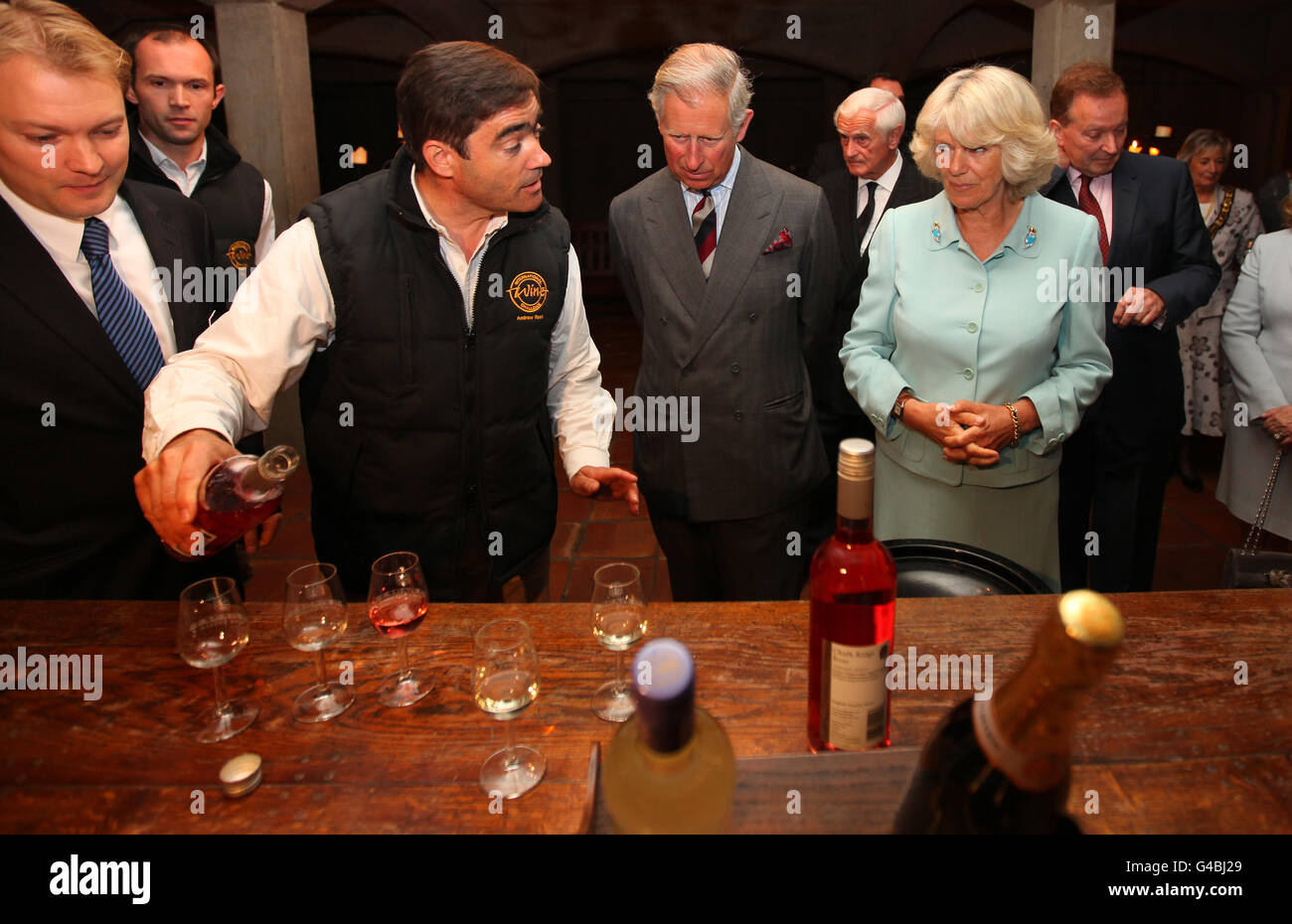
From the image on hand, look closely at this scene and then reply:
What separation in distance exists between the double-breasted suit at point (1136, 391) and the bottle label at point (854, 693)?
2.48m

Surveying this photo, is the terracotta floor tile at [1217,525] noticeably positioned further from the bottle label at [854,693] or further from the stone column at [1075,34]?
the bottle label at [854,693]

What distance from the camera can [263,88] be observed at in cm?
545

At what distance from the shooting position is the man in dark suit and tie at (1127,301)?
2.91 metres

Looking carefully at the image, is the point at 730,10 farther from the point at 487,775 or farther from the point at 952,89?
the point at 487,775

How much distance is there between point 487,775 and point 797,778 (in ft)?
1.42

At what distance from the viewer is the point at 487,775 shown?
45.7 inches

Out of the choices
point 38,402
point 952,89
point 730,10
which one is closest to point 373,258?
point 38,402

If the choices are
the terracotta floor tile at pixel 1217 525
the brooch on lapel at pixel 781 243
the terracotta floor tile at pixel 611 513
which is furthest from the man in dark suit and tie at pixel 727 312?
the terracotta floor tile at pixel 1217 525

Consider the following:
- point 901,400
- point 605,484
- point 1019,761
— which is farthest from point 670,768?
point 901,400

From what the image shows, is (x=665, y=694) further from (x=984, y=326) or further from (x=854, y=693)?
(x=984, y=326)

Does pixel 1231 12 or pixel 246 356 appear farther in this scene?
pixel 1231 12

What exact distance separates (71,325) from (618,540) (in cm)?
296

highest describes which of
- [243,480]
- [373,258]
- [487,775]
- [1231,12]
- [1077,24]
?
[1231,12]

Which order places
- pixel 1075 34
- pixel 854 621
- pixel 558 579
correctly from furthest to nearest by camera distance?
1. pixel 1075 34
2. pixel 558 579
3. pixel 854 621
